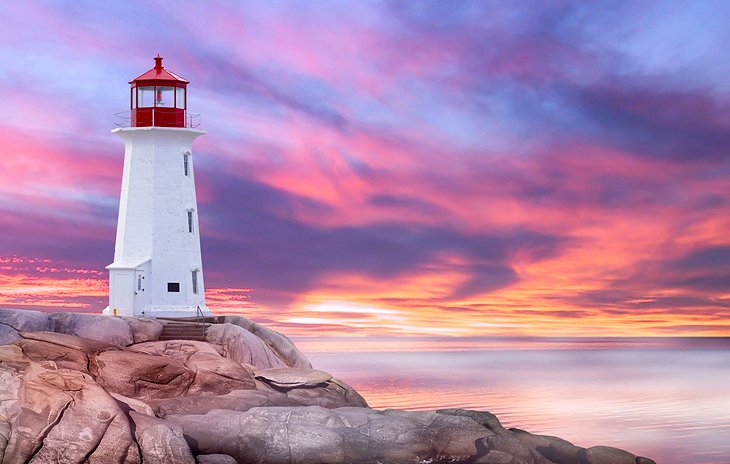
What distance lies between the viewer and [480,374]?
61906mm

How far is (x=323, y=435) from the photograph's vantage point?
69.2ft

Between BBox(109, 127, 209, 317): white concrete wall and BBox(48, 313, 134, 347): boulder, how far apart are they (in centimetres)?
384

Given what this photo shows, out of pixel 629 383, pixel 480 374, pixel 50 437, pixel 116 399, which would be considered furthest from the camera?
pixel 480 374

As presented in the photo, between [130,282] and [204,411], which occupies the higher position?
[130,282]

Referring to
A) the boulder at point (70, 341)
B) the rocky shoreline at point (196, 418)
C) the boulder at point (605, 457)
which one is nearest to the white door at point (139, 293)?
the rocky shoreline at point (196, 418)

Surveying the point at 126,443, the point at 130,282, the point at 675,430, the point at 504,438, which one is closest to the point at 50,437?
the point at 126,443

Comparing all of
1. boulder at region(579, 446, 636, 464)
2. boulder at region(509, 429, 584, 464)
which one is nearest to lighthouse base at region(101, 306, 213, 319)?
boulder at region(509, 429, 584, 464)

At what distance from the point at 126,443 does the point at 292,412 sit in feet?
13.3

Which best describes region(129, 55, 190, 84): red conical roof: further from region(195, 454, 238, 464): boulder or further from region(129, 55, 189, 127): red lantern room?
region(195, 454, 238, 464): boulder

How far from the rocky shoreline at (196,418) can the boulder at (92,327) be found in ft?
0.26

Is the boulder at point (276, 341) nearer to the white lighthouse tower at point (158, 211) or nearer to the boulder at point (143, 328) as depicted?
the white lighthouse tower at point (158, 211)

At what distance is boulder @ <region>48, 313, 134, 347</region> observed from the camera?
2702 centimetres

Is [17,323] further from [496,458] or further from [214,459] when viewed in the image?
[496,458]

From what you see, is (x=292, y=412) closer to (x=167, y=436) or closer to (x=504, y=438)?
(x=167, y=436)
